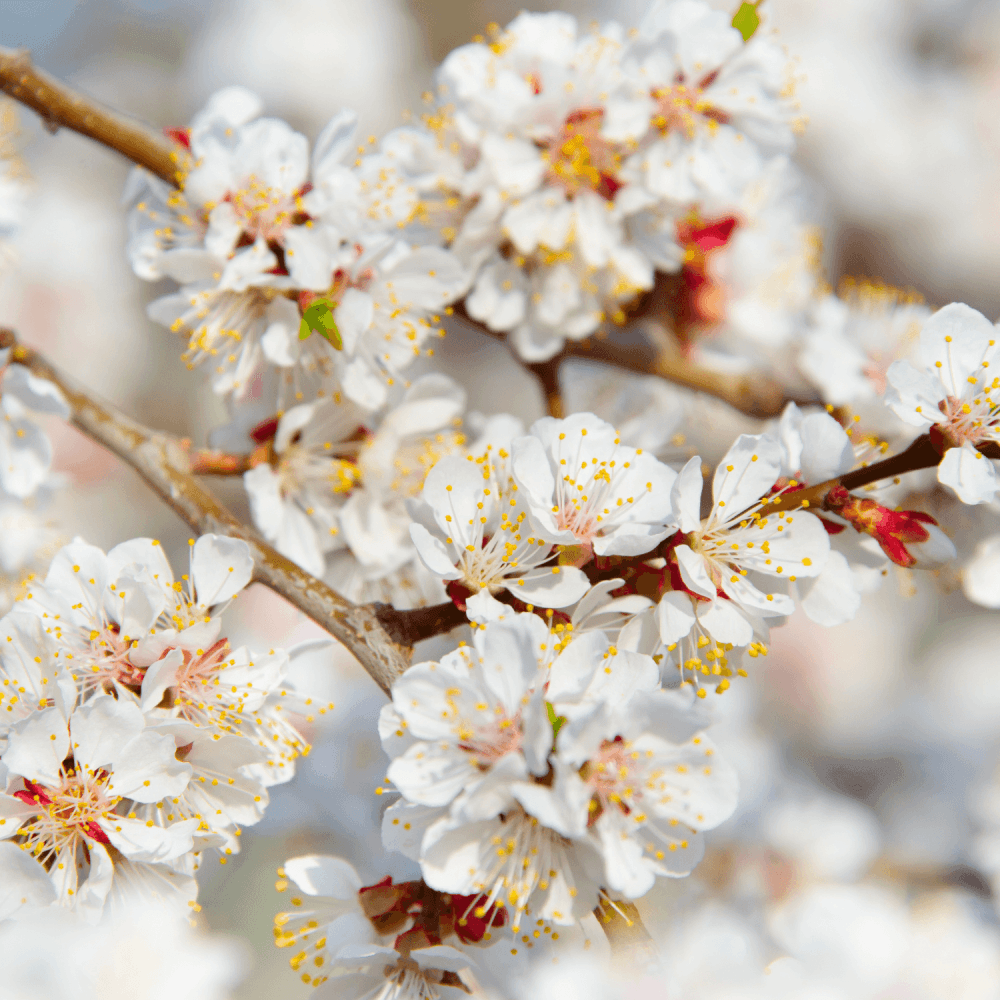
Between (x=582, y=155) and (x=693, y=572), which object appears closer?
(x=693, y=572)

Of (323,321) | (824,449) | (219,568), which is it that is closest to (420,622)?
(219,568)

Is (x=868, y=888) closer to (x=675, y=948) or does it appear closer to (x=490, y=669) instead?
Answer: (x=675, y=948)

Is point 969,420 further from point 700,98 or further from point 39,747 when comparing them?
point 39,747

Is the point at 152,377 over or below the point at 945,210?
below

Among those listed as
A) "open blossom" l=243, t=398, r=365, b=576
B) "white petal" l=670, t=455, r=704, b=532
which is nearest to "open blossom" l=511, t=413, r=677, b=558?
"white petal" l=670, t=455, r=704, b=532

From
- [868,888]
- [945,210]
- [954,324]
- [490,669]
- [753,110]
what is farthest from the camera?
[945,210]

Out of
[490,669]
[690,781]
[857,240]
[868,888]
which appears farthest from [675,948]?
[857,240]

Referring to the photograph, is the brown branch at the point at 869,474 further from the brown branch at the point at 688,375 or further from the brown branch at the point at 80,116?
the brown branch at the point at 80,116
